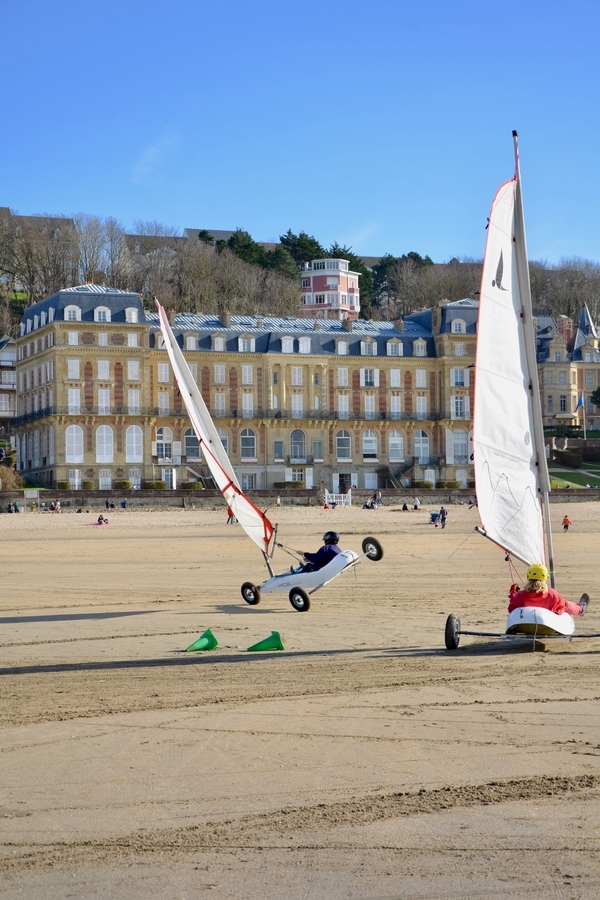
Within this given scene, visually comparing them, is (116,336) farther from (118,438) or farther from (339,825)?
(339,825)

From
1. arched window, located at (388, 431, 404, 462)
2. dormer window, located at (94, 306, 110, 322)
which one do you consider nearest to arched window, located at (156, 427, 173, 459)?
dormer window, located at (94, 306, 110, 322)

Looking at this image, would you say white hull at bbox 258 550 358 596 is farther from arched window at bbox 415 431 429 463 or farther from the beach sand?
arched window at bbox 415 431 429 463

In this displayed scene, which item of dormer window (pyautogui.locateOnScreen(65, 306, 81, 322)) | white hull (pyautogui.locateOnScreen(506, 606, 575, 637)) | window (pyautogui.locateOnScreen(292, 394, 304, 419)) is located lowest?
white hull (pyautogui.locateOnScreen(506, 606, 575, 637))

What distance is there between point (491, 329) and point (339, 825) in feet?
25.0

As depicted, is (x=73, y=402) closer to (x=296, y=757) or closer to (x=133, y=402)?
(x=133, y=402)

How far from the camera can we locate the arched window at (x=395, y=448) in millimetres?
72688

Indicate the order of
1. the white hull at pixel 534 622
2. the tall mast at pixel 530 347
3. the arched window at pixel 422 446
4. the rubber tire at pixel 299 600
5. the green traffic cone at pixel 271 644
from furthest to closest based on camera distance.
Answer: the arched window at pixel 422 446
the rubber tire at pixel 299 600
the tall mast at pixel 530 347
the green traffic cone at pixel 271 644
the white hull at pixel 534 622

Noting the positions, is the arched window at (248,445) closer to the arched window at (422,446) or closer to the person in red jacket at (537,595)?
the arched window at (422,446)

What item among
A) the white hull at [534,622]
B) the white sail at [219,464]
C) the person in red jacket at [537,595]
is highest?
the white sail at [219,464]

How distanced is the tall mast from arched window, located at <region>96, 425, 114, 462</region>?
178 ft

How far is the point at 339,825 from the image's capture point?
241 inches

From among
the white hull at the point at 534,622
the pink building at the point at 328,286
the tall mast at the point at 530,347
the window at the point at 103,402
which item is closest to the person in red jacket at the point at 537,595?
the white hull at the point at 534,622

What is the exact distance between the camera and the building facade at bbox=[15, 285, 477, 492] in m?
66.0

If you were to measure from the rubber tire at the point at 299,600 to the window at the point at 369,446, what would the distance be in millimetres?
56723
